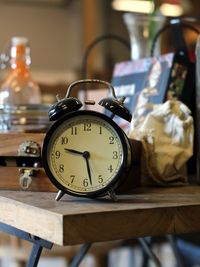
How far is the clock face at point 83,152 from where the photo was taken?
2.81ft

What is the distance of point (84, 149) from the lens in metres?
0.87

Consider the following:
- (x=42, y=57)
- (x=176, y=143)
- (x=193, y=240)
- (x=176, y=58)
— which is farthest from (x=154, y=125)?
(x=42, y=57)

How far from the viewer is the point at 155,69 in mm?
1299

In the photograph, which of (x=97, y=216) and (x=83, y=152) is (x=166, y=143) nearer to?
(x=83, y=152)

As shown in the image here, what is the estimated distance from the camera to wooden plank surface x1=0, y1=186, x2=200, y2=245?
2.38ft

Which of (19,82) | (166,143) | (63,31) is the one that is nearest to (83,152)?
(166,143)

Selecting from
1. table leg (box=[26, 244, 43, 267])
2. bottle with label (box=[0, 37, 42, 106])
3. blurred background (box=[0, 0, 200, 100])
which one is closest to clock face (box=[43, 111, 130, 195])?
table leg (box=[26, 244, 43, 267])

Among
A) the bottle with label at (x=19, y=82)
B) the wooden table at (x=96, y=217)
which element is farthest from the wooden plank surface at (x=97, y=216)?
the bottle with label at (x=19, y=82)

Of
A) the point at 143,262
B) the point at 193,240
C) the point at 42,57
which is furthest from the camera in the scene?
the point at 42,57

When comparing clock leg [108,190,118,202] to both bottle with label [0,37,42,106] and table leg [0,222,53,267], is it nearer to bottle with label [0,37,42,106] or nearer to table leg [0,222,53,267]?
table leg [0,222,53,267]

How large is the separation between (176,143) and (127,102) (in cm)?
28

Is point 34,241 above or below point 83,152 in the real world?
below

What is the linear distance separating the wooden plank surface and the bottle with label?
0.52 m

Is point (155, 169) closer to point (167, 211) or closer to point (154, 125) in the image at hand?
point (154, 125)
